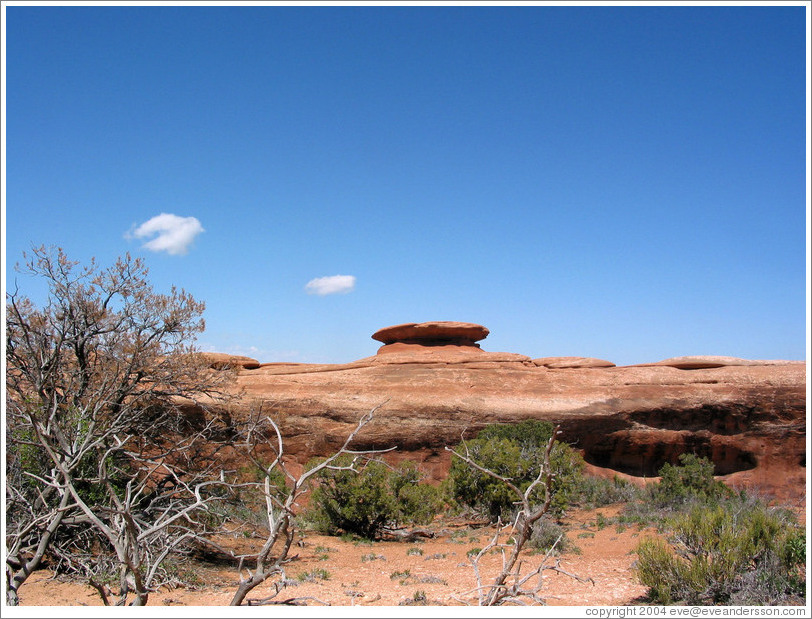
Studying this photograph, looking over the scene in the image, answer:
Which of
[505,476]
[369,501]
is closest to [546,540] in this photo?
[505,476]

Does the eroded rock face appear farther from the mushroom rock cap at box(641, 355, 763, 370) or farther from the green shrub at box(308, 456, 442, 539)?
the green shrub at box(308, 456, 442, 539)

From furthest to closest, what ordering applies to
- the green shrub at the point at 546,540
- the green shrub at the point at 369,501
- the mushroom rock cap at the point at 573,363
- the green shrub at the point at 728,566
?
the mushroom rock cap at the point at 573,363
the green shrub at the point at 369,501
the green shrub at the point at 546,540
the green shrub at the point at 728,566

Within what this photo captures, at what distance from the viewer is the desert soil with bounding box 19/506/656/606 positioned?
718 cm

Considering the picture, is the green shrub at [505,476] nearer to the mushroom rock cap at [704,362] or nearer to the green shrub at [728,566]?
the green shrub at [728,566]

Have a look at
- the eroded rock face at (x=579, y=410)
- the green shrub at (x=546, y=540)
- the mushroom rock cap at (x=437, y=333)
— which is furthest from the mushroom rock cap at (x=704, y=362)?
the green shrub at (x=546, y=540)

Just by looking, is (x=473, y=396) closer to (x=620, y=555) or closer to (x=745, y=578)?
(x=620, y=555)

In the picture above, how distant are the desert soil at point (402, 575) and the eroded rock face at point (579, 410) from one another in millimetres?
4639

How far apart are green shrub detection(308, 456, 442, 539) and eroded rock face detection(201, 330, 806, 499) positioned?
385 cm

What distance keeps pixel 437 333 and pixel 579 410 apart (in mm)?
6693

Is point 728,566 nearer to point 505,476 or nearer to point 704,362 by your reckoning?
point 505,476

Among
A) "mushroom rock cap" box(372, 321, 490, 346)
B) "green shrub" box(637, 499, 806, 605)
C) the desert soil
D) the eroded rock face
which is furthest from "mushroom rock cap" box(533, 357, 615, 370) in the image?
"green shrub" box(637, 499, 806, 605)

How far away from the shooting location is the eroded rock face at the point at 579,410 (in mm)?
17141

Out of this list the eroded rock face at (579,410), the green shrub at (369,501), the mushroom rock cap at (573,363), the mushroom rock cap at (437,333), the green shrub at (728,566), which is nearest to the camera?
the green shrub at (728,566)

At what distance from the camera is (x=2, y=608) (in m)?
2.95
